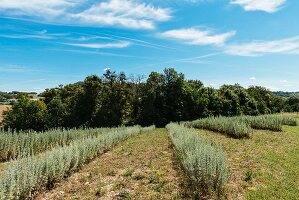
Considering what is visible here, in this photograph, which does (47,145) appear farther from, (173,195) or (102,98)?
(102,98)

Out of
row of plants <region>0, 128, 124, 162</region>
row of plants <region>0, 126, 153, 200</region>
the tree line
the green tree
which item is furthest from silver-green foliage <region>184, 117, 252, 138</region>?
the green tree

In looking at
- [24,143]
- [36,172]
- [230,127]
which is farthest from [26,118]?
[36,172]

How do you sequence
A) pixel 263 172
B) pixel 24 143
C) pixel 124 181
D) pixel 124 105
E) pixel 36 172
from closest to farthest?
pixel 36 172, pixel 124 181, pixel 263 172, pixel 24 143, pixel 124 105

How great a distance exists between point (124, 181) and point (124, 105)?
4441cm

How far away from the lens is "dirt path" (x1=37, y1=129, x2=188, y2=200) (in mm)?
8961

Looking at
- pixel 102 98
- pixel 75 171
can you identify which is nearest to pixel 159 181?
pixel 75 171

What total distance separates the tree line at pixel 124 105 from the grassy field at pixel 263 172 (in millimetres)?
38131

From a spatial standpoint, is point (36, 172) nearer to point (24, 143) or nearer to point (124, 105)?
point (24, 143)

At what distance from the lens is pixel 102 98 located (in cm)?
5416

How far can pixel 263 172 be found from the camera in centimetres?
1112

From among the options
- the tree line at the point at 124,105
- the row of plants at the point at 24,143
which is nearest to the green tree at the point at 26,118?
the tree line at the point at 124,105

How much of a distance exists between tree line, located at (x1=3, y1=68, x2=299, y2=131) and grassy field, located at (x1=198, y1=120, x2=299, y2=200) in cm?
3813

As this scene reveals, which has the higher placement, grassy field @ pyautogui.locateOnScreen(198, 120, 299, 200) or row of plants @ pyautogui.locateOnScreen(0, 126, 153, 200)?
row of plants @ pyautogui.locateOnScreen(0, 126, 153, 200)

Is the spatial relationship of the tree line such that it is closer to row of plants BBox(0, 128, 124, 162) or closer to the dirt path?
row of plants BBox(0, 128, 124, 162)
